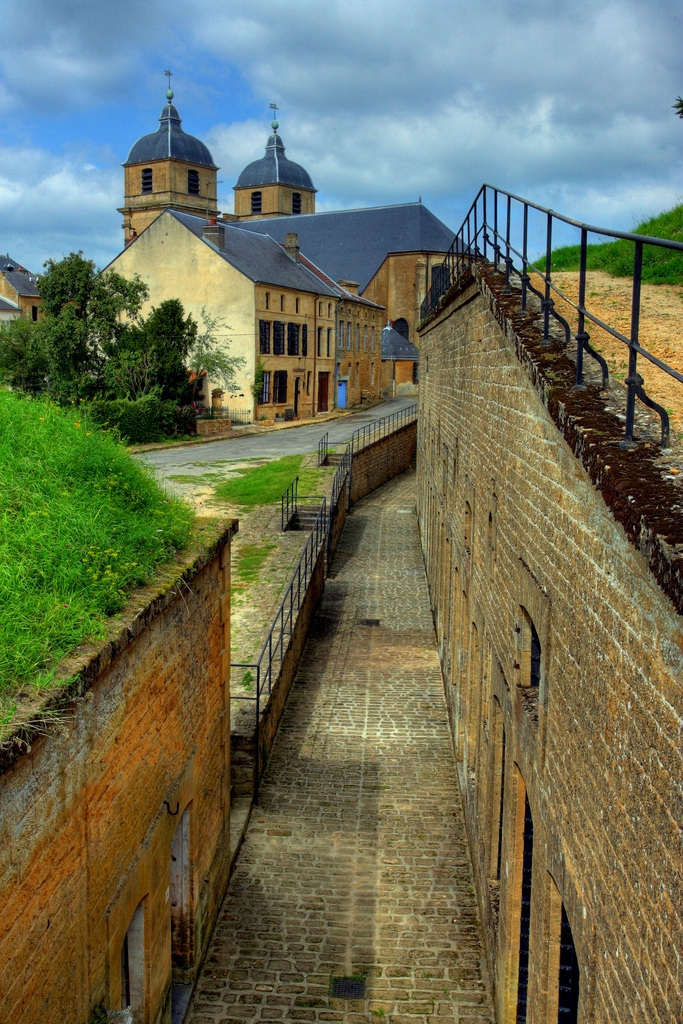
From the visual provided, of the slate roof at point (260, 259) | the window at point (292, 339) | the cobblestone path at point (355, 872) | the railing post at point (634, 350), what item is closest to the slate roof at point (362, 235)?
the slate roof at point (260, 259)

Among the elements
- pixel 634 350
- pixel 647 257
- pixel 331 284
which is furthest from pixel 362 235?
pixel 634 350

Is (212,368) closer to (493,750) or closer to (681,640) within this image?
(493,750)

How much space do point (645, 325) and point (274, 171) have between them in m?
69.6

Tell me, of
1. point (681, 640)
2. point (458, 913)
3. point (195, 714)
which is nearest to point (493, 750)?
point (458, 913)

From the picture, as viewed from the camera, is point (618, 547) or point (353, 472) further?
point (353, 472)

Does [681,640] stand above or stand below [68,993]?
above

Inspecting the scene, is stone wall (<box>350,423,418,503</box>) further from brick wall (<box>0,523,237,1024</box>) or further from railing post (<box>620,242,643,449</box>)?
railing post (<box>620,242,643,449</box>)

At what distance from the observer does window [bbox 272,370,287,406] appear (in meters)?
42.5

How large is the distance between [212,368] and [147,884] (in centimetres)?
3479

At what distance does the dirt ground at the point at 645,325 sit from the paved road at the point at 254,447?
57.7 ft

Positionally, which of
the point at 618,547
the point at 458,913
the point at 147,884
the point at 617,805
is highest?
the point at 618,547

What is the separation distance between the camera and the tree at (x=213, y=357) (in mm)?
39062

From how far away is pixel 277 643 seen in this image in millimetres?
13695

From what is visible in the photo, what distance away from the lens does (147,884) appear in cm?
586
